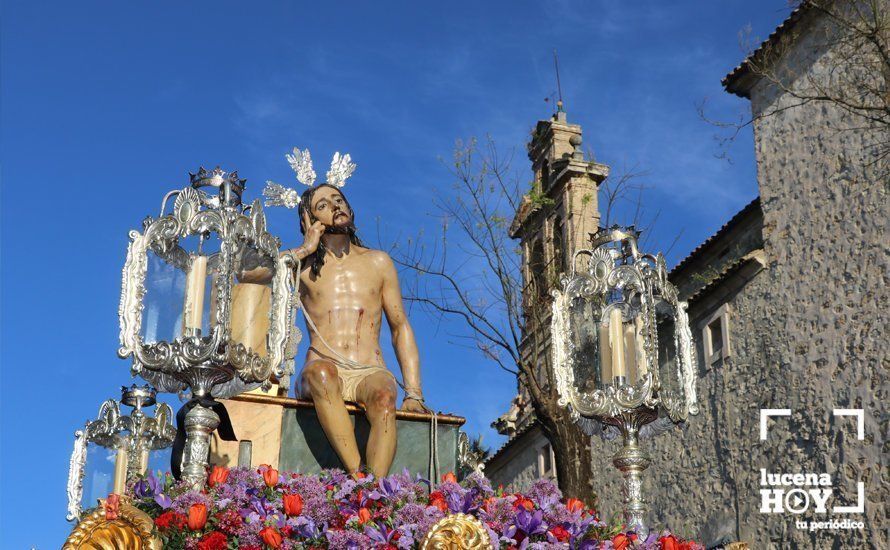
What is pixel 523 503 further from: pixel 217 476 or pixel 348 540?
pixel 217 476

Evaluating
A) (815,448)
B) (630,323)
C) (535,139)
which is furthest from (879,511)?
(535,139)

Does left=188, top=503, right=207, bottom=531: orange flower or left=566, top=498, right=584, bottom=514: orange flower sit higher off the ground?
left=566, top=498, right=584, bottom=514: orange flower

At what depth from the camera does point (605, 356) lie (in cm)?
671

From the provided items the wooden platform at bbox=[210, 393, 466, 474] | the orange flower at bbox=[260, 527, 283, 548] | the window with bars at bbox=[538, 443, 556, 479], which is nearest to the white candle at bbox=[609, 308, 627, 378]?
the wooden platform at bbox=[210, 393, 466, 474]

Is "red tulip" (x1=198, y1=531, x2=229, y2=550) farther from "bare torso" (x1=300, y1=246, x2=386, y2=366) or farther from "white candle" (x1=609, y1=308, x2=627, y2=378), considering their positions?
"white candle" (x1=609, y1=308, x2=627, y2=378)

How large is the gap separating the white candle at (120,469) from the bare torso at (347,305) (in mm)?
3006

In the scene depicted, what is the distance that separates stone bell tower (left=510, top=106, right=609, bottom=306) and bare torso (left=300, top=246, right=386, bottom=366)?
44.0 feet

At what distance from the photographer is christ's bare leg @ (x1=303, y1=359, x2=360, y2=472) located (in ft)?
18.9

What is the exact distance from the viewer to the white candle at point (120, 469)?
868 centimetres

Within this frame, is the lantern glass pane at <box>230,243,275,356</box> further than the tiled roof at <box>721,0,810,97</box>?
No

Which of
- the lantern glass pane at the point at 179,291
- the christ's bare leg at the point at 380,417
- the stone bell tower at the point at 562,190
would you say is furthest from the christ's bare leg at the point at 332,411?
the stone bell tower at the point at 562,190

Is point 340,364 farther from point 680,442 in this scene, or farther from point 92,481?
point 680,442

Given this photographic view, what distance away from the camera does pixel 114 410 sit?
32.0ft

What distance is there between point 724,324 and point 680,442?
234 cm
